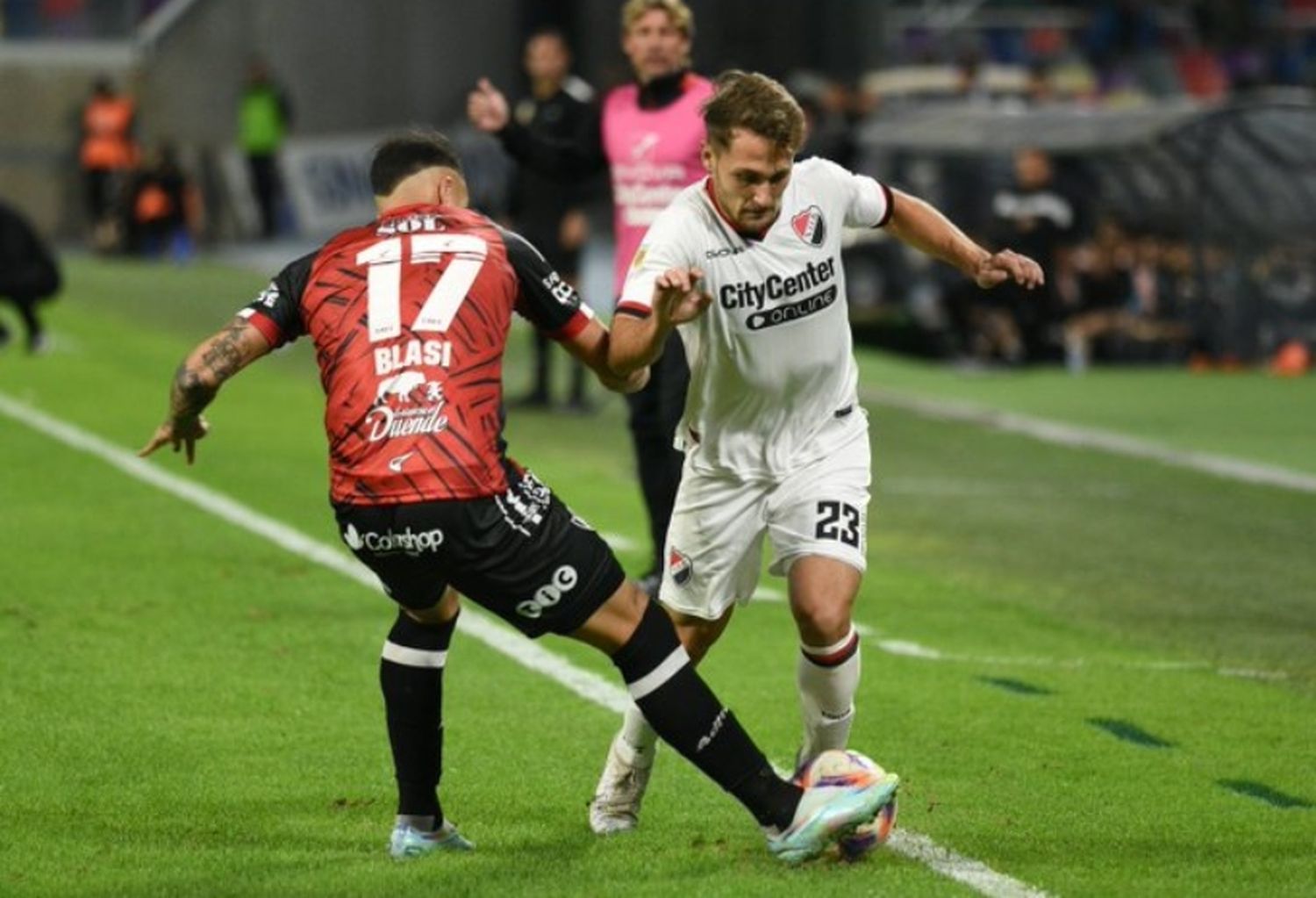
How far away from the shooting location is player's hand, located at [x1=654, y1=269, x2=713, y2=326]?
20.7 ft

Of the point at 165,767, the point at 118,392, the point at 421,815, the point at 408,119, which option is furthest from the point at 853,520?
the point at 408,119

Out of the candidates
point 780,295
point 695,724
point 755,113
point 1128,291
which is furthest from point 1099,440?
point 695,724

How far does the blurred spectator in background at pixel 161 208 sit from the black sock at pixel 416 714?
99.5ft

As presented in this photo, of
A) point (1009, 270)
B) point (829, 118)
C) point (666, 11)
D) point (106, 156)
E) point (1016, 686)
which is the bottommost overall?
point (106, 156)

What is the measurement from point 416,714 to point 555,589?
57 cm

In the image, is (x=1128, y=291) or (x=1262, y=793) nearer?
(x=1262, y=793)

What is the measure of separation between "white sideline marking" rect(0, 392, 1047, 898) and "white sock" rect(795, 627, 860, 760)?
0.38m

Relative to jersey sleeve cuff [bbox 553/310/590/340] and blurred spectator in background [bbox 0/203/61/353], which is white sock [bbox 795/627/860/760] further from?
blurred spectator in background [bbox 0/203/61/353]

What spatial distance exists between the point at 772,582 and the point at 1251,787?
4.22m

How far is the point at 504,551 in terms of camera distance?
6.32 meters

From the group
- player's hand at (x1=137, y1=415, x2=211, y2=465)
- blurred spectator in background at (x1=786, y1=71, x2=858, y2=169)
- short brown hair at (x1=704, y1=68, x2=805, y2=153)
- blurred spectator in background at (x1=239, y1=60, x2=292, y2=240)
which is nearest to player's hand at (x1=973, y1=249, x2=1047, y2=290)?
short brown hair at (x1=704, y1=68, x2=805, y2=153)

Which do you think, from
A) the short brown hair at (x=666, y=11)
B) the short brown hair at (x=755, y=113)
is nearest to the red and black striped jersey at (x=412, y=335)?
the short brown hair at (x=755, y=113)

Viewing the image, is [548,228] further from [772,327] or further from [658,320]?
[658,320]

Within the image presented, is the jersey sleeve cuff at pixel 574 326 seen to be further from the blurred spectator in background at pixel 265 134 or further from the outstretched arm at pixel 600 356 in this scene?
the blurred spectator in background at pixel 265 134
